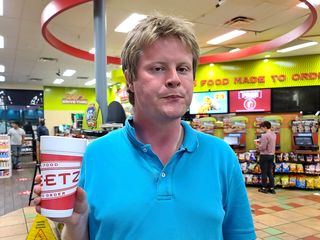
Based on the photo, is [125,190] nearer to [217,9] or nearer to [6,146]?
[217,9]

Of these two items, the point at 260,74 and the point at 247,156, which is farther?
the point at 260,74

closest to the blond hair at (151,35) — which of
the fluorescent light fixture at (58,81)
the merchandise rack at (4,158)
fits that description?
the merchandise rack at (4,158)

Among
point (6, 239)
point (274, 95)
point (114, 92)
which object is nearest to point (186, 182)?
point (6, 239)

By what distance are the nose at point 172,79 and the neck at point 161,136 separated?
14cm

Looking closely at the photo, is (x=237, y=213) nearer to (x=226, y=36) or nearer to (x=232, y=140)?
(x=232, y=140)

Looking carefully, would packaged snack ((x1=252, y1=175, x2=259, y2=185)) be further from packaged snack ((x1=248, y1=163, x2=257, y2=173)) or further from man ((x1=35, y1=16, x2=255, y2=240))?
man ((x1=35, y1=16, x2=255, y2=240))

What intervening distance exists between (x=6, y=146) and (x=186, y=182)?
9065 mm

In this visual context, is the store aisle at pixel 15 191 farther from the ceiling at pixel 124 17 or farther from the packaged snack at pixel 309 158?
the packaged snack at pixel 309 158

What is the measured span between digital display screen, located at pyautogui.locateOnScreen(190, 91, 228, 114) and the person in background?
3.37 meters

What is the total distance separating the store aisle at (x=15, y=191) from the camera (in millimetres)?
5648

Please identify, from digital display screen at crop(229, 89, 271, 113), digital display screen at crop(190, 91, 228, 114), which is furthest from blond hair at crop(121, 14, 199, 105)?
digital display screen at crop(229, 89, 271, 113)

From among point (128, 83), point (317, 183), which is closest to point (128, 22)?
point (317, 183)

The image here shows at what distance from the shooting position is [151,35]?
955 millimetres

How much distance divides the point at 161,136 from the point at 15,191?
6.93 meters
